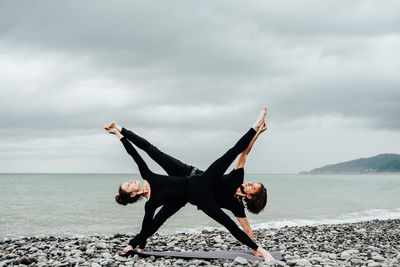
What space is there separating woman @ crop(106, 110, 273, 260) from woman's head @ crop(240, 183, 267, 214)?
1.68 ft

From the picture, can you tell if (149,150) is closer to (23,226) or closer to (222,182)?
(222,182)

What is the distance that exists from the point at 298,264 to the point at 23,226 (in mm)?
14640

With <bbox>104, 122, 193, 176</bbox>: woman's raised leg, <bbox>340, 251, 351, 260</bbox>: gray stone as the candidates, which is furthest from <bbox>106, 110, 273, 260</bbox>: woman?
<bbox>340, 251, 351, 260</bbox>: gray stone

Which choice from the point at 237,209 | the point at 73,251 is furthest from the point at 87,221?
the point at 237,209

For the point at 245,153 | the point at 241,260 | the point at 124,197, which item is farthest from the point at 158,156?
the point at 241,260

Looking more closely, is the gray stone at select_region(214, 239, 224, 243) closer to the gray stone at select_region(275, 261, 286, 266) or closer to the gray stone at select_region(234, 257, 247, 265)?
the gray stone at select_region(234, 257, 247, 265)

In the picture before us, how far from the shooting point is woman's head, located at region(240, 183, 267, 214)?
7.27 metres

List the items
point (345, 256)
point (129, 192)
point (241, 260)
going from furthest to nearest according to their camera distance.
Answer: point (345, 256), point (129, 192), point (241, 260)

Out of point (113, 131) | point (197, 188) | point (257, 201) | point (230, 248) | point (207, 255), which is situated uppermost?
point (113, 131)

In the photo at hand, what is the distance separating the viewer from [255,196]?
23.9 ft

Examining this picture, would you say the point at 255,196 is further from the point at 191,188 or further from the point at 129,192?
the point at 129,192

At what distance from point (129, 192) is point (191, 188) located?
46.1 inches

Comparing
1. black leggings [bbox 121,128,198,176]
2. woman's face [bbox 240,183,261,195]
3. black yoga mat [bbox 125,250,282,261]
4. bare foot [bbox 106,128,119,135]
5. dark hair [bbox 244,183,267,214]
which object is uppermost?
→ bare foot [bbox 106,128,119,135]

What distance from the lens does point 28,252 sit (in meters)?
8.09
